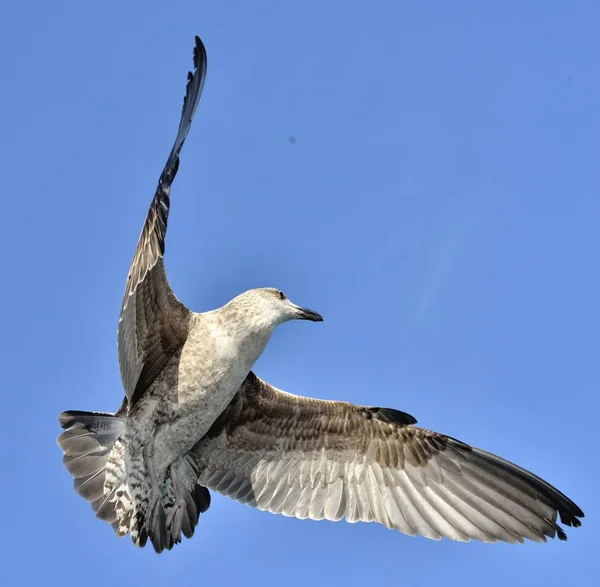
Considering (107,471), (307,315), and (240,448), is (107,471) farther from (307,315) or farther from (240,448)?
(307,315)

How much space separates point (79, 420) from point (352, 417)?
253 centimetres

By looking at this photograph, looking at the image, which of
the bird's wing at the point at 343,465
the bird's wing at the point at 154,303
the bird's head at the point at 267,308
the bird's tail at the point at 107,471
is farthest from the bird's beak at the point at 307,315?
the bird's tail at the point at 107,471

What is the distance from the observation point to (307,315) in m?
9.20

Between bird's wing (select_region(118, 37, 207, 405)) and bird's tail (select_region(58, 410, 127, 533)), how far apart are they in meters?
0.34

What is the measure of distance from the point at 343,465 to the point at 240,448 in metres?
1.01

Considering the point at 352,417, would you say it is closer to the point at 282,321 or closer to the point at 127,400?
the point at 282,321

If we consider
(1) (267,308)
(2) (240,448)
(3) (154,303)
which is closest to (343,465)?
(2) (240,448)

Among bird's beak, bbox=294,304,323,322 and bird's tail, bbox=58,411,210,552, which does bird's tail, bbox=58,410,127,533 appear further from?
bird's beak, bbox=294,304,323,322

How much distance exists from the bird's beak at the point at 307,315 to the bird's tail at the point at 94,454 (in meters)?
1.88

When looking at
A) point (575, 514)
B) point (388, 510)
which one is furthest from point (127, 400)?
point (575, 514)

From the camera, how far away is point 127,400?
869 centimetres

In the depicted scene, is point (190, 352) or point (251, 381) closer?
point (190, 352)

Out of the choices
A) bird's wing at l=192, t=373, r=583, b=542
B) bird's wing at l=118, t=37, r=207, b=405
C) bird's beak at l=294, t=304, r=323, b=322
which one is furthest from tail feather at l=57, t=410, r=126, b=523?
bird's beak at l=294, t=304, r=323, b=322

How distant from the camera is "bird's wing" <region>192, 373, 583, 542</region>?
9.05 meters
